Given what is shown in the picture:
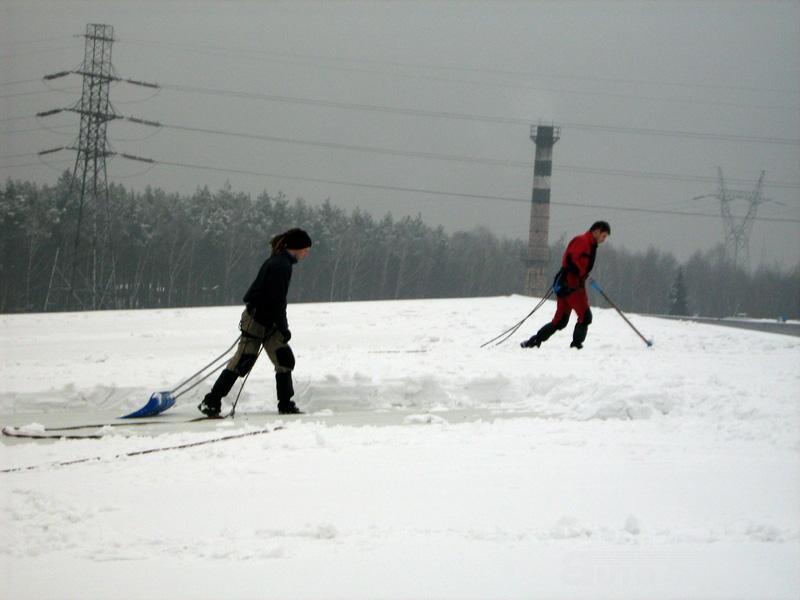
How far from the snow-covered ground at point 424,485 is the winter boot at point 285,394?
0.22 metres

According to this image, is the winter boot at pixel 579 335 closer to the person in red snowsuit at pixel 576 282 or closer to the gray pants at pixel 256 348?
the person in red snowsuit at pixel 576 282

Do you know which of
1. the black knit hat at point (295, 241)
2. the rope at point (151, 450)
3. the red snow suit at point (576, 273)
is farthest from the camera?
the red snow suit at point (576, 273)

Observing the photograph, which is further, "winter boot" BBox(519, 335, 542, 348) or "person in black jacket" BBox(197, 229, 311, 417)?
"winter boot" BBox(519, 335, 542, 348)

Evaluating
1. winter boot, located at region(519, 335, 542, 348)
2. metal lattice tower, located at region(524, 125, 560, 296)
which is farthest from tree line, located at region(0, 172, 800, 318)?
winter boot, located at region(519, 335, 542, 348)

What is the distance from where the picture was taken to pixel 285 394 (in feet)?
30.7

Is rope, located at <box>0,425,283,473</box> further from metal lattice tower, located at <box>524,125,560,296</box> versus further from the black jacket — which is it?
metal lattice tower, located at <box>524,125,560,296</box>

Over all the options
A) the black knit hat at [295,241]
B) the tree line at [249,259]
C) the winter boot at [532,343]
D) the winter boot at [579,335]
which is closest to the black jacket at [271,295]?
the black knit hat at [295,241]

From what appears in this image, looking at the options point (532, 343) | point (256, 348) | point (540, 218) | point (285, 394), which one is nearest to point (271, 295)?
point (256, 348)

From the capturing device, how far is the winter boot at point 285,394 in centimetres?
935

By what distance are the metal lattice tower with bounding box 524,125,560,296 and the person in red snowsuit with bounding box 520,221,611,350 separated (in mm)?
62646

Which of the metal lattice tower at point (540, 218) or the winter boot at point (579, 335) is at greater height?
the metal lattice tower at point (540, 218)

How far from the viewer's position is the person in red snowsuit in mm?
13281

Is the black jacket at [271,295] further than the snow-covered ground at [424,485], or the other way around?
the black jacket at [271,295]

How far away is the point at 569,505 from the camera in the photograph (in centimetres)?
558
